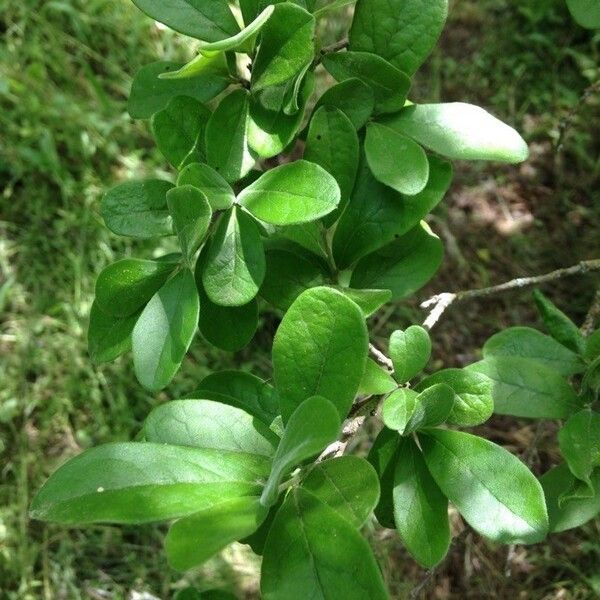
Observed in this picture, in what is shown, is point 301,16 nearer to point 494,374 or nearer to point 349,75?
point 349,75

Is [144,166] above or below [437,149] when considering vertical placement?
below

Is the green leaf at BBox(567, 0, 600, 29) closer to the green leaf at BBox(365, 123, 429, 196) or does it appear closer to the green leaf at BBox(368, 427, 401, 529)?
the green leaf at BBox(365, 123, 429, 196)

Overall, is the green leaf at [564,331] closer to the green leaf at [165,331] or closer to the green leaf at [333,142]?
the green leaf at [333,142]

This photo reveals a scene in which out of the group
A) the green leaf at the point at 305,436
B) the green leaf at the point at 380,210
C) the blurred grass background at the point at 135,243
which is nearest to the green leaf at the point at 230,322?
the green leaf at the point at 380,210

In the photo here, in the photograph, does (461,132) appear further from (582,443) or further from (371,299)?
(582,443)

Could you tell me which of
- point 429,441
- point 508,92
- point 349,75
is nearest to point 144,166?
point 508,92

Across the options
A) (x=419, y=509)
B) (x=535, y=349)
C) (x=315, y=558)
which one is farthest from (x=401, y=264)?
(x=315, y=558)
